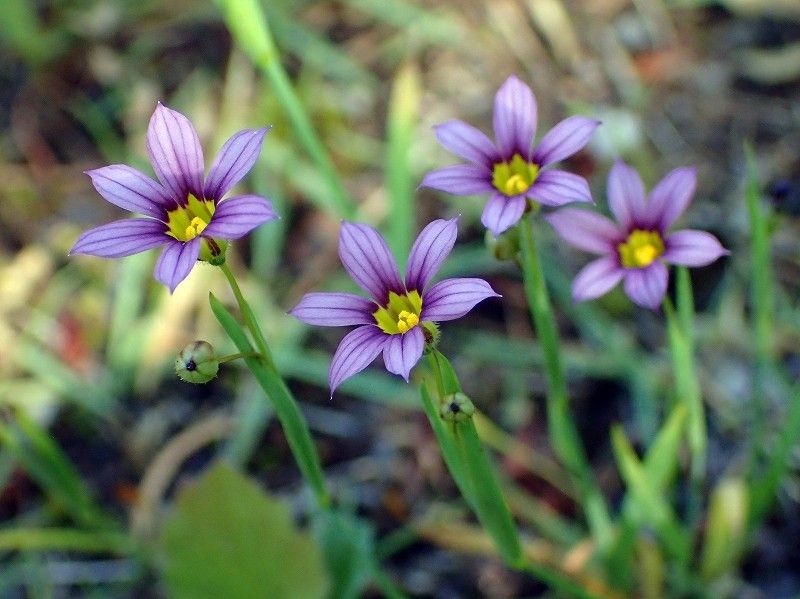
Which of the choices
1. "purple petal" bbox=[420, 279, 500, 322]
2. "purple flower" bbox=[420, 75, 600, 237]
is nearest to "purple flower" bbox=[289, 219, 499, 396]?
"purple petal" bbox=[420, 279, 500, 322]

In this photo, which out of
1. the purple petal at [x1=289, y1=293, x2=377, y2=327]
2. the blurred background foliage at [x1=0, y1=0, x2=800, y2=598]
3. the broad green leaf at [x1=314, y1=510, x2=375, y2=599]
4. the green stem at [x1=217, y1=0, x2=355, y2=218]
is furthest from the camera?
the blurred background foliage at [x1=0, y1=0, x2=800, y2=598]

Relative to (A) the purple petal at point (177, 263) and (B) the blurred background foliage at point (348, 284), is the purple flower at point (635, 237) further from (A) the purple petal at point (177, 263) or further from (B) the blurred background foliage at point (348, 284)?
(A) the purple petal at point (177, 263)

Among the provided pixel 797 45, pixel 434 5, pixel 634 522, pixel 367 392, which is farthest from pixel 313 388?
pixel 797 45

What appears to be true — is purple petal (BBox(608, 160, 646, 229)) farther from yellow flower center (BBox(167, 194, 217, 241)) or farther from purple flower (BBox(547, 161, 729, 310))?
yellow flower center (BBox(167, 194, 217, 241))

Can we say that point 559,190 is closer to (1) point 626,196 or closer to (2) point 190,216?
(1) point 626,196

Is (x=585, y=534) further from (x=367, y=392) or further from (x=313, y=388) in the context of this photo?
(x=313, y=388)

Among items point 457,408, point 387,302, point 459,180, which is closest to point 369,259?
point 387,302

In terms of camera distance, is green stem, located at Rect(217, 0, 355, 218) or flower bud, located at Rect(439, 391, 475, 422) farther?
green stem, located at Rect(217, 0, 355, 218)

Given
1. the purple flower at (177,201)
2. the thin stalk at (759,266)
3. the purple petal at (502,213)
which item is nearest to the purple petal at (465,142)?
the purple petal at (502,213)
